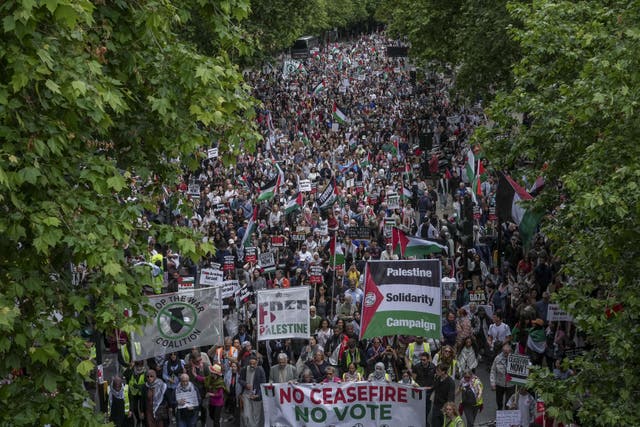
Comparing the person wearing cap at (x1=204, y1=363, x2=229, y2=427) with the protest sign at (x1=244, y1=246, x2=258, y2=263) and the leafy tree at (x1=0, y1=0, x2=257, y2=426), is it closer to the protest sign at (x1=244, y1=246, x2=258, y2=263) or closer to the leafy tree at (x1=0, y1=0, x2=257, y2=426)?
the leafy tree at (x1=0, y1=0, x2=257, y2=426)

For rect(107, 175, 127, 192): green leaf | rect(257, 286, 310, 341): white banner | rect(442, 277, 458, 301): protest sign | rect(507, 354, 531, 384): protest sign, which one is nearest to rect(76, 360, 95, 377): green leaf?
rect(107, 175, 127, 192): green leaf

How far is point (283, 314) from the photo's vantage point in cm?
1641

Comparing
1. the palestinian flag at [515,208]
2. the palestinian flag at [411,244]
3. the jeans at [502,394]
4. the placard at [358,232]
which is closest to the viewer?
the jeans at [502,394]

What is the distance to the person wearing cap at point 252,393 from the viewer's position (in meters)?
15.4

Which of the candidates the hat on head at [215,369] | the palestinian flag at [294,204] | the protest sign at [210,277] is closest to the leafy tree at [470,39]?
the palestinian flag at [294,204]

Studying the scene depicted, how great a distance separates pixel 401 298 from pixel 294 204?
34.8 feet

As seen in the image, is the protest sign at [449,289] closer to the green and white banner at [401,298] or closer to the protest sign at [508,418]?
the green and white banner at [401,298]

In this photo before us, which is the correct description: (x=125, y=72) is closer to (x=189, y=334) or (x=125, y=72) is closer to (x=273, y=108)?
(x=189, y=334)

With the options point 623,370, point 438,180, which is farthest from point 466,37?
point 623,370

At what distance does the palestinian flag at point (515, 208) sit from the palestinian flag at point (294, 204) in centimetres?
781

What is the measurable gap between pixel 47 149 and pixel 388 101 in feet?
148

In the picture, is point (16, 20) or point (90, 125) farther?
point (90, 125)

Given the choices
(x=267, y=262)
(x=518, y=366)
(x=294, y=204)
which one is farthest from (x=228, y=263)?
(x=518, y=366)

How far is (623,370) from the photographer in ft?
35.5
